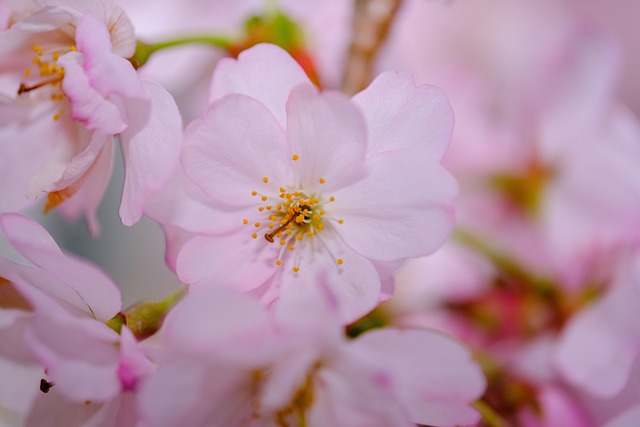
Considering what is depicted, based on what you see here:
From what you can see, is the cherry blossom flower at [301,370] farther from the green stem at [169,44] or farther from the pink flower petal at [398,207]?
the green stem at [169,44]

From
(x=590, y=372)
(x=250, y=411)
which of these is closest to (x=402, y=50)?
(x=590, y=372)

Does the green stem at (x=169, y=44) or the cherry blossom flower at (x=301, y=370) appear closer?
the cherry blossom flower at (x=301, y=370)

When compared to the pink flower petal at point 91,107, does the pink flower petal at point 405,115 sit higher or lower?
lower

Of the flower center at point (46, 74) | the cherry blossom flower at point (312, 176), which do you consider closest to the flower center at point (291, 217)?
the cherry blossom flower at point (312, 176)

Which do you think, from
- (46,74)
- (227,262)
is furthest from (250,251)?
(46,74)

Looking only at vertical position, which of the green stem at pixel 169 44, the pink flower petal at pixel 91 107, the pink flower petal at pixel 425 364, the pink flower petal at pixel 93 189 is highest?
the green stem at pixel 169 44

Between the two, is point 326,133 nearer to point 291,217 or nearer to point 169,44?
point 291,217

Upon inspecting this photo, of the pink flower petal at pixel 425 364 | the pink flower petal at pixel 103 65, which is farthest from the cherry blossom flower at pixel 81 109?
the pink flower petal at pixel 425 364
